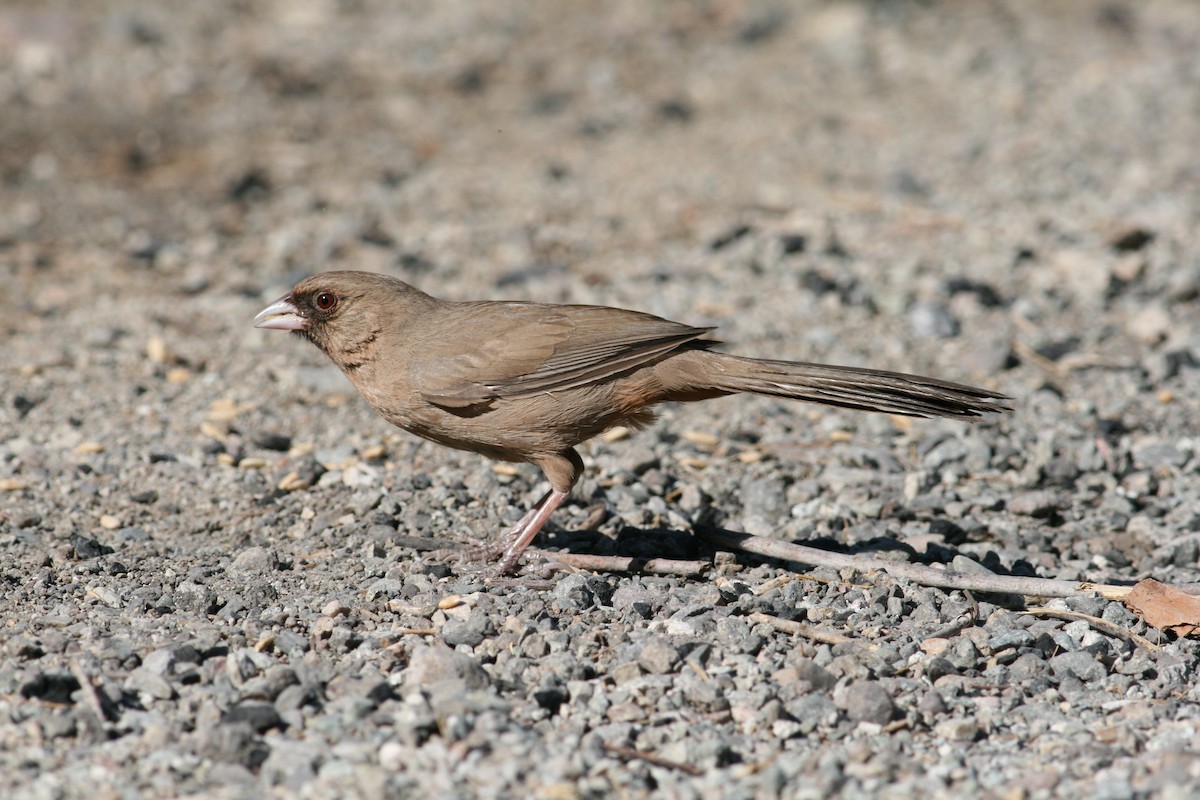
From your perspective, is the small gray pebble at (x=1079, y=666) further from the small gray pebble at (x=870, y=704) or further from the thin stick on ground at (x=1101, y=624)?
the small gray pebble at (x=870, y=704)

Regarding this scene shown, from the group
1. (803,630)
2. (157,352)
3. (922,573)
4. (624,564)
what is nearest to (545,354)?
(624,564)

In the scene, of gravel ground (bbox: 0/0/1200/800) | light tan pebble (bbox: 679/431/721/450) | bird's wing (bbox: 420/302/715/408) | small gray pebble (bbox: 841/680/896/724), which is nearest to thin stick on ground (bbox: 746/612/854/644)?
gravel ground (bbox: 0/0/1200/800)

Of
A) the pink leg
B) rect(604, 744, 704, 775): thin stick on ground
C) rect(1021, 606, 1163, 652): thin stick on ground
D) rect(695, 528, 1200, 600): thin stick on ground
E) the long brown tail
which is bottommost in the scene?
rect(1021, 606, 1163, 652): thin stick on ground

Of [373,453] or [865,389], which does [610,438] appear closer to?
[373,453]

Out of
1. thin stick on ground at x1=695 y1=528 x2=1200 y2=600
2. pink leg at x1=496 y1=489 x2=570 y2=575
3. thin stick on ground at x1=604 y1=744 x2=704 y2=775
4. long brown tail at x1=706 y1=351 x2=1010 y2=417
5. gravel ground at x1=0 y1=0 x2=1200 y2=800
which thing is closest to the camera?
thin stick on ground at x1=604 y1=744 x2=704 y2=775

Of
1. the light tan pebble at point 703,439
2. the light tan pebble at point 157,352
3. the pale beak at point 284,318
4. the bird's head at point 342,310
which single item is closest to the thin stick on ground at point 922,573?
the light tan pebble at point 703,439

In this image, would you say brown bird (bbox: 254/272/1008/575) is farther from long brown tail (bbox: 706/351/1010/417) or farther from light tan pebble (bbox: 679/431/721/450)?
light tan pebble (bbox: 679/431/721/450)

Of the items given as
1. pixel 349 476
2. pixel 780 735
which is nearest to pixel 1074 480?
pixel 780 735

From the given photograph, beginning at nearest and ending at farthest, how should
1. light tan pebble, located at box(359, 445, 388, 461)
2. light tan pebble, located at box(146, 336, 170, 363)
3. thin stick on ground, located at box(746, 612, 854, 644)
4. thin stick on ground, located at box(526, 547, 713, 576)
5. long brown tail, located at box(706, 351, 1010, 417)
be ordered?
thin stick on ground, located at box(746, 612, 854, 644) < long brown tail, located at box(706, 351, 1010, 417) < thin stick on ground, located at box(526, 547, 713, 576) < light tan pebble, located at box(359, 445, 388, 461) < light tan pebble, located at box(146, 336, 170, 363)
